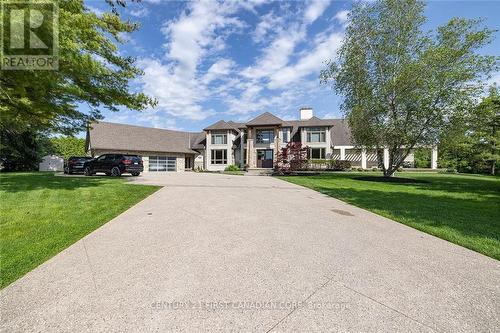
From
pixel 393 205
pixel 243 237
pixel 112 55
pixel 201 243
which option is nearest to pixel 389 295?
pixel 243 237

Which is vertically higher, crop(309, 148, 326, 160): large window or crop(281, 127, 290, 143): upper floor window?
crop(281, 127, 290, 143): upper floor window

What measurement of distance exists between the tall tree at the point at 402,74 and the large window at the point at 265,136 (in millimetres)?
13664

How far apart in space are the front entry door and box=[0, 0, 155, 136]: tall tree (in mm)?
22166

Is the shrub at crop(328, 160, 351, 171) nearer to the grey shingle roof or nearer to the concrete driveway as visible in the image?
the grey shingle roof

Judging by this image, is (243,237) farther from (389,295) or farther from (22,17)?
(22,17)

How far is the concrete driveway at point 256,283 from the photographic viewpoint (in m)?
2.38

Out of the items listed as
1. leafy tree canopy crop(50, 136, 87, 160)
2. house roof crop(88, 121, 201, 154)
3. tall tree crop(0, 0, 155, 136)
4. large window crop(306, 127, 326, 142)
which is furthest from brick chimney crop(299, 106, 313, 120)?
leafy tree canopy crop(50, 136, 87, 160)

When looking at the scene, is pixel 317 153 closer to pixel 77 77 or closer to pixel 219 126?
pixel 219 126

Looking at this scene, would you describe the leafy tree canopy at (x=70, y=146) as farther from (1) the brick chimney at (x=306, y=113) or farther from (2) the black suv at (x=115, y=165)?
(1) the brick chimney at (x=306, y=113)

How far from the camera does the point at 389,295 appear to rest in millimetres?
2855

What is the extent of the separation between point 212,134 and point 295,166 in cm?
1378

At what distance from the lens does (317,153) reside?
109ft

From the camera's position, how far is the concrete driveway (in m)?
2.38

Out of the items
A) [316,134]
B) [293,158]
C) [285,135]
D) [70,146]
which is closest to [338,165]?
[316,134]
